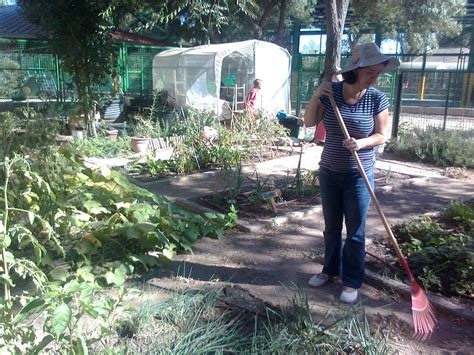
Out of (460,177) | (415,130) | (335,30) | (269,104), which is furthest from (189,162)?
(269,104)

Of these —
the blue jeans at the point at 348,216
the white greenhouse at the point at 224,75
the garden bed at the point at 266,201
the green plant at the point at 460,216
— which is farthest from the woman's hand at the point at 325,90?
the white greenhouse at the point at 224,75

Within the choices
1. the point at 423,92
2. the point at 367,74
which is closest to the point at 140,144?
the point at 367,74

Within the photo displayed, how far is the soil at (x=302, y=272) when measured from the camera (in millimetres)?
3129

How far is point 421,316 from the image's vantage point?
3.11m

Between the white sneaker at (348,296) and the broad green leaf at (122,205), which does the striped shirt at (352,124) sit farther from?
the broad green leaf at (122,205)

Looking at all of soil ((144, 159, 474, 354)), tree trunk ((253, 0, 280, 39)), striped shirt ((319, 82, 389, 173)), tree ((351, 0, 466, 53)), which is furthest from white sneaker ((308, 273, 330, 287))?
tree ((351, 0, 466, 53))

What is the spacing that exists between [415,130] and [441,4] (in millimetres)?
18951

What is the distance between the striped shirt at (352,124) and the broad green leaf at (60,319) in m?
2.13

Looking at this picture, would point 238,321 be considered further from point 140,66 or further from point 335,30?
point 140,66

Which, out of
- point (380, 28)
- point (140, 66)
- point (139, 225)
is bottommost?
point (139, 225)

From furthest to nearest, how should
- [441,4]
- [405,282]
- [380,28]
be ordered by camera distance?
[380,28], [441,4], [405,282]

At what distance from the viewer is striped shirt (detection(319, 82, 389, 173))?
3.30 m

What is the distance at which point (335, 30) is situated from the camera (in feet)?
26.4

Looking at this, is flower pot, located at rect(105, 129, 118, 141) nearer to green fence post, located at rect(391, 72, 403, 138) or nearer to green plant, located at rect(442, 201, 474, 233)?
green fence post, located at rect(391, 72, 403, 138)
